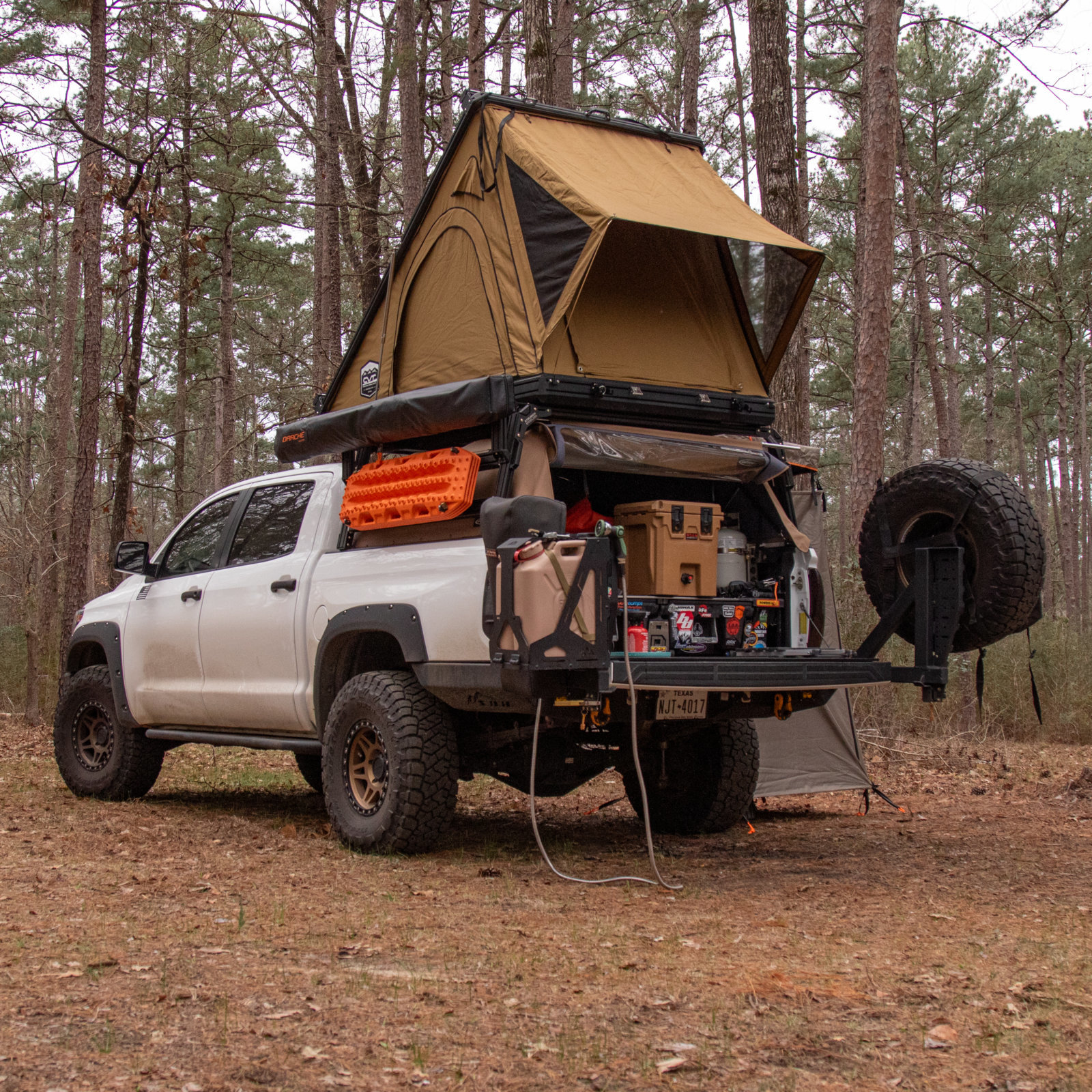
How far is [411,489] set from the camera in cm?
601

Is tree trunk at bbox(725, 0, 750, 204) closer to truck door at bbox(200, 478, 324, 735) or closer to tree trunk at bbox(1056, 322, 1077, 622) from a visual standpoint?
tree trunk at bbox(1056, 322, 1077, 622)

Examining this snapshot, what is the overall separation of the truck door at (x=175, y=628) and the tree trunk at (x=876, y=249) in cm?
639

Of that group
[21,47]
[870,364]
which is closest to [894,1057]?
[870,364]

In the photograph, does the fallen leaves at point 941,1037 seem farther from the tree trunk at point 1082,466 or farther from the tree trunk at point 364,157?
the tree trunk at point 1082,466

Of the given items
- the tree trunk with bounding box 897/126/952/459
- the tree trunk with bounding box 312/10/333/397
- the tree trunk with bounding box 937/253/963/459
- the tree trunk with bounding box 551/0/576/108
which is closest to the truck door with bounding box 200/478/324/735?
the tree trunk with bounding box 551/0/576/108

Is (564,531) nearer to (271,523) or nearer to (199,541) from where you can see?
→ (271,523)

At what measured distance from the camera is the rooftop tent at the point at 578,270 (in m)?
5.93

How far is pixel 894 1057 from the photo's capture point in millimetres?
3055

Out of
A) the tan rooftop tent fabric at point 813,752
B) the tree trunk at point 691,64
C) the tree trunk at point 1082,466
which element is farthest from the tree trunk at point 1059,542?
the tan rooftop tent fabric at point 813,752

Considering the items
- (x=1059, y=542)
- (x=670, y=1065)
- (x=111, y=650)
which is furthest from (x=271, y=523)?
(x=1059, y=542)

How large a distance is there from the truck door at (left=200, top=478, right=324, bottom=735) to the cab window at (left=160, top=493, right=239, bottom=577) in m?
0.22

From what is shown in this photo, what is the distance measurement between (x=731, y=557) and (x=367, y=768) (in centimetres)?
216

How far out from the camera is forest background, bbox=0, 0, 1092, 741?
1212 centimetres

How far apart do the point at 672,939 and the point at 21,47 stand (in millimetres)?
17693
